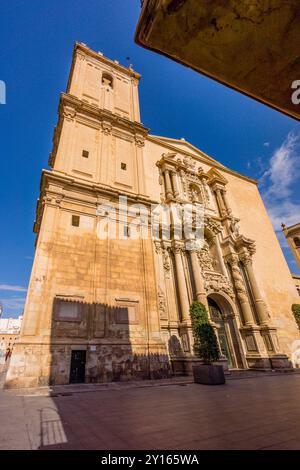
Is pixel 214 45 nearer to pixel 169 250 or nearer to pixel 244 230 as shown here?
pixel 169 250

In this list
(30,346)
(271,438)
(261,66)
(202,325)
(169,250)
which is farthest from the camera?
(169,250)

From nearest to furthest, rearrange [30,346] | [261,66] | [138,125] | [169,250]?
1. [261,66]
2. [30,346]
3. [169,250]
4. [138,125]

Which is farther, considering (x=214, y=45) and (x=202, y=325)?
(x=202, y=325)

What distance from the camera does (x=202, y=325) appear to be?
10250 mm

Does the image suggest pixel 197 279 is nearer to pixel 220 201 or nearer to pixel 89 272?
pixel 89 272

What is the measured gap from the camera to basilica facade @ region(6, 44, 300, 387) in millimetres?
9930

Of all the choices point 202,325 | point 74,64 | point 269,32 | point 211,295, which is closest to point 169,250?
point 211,295

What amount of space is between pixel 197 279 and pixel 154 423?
11.6m

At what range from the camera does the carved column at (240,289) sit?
16.0m

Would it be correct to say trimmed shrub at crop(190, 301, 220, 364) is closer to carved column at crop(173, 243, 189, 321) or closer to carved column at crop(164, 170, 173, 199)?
carved column at crop(173, 243, 189, 321)

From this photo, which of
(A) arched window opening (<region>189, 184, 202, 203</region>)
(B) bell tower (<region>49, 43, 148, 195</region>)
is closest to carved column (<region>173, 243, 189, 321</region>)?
(B) bell tower (<region>49, 43, 148, 195</region>)

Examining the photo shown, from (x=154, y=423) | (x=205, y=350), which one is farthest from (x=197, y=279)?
(x=154, y=423)

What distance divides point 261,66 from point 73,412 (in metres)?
6.23

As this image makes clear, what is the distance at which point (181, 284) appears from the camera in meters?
14.7
